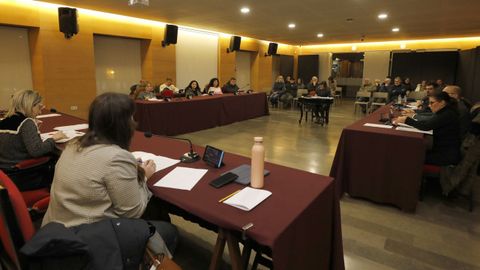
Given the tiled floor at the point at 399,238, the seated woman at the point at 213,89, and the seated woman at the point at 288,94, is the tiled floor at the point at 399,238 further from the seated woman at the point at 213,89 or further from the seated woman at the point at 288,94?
the seated woman at the point at 288,94

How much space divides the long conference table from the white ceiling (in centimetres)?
496

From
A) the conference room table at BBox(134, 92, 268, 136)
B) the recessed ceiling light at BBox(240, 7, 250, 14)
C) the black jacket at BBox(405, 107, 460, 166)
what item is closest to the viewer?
the black jacket at BBox(405, 107, 460, 166)

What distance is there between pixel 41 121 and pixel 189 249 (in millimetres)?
2228

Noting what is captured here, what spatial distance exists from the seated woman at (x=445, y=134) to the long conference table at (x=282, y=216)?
1.96 meters

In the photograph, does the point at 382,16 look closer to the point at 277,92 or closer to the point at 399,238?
the point at 277,92

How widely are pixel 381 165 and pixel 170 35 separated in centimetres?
716

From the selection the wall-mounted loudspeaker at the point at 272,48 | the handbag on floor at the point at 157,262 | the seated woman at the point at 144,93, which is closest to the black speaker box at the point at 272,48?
the wall-mounted loudspeaker at the point at 272,48

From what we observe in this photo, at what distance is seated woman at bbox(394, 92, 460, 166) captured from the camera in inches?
116

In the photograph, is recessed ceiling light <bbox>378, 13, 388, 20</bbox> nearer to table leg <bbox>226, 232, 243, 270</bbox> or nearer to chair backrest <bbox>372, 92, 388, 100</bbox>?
chair backrest <bbox>372, 92, 388, 100</bbox>

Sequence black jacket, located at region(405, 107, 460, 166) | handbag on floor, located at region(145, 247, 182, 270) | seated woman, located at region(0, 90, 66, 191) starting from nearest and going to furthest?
handbag on floor, located at region(145, 247, 182, 270)
seated woman, located at region(0, 90, 66, 191)
black jacket, located at region(405, 107, 460, 166)

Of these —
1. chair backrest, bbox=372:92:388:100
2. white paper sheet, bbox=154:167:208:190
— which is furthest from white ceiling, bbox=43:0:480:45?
white paper sheet, bbox=154:167:208:190

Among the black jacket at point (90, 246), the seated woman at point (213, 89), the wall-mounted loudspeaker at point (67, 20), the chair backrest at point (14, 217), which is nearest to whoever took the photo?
the black jacket at point (90, 246)

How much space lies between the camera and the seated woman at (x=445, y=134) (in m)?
2.94

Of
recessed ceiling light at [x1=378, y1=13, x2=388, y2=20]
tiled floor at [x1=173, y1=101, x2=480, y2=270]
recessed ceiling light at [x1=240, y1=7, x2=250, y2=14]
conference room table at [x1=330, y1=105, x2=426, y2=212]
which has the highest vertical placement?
recessed ceiling light at [x1=378, y1=13, x2=388, y2=20]
